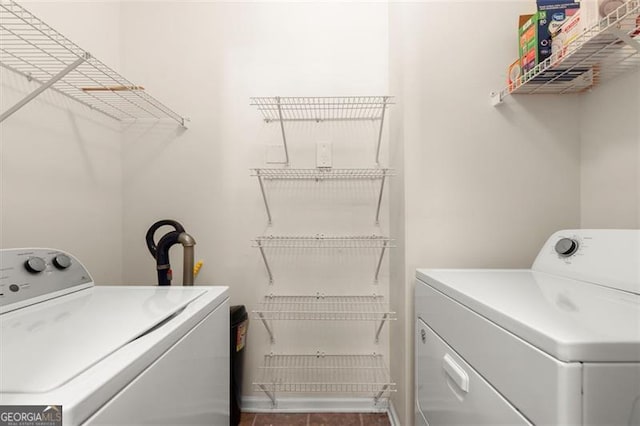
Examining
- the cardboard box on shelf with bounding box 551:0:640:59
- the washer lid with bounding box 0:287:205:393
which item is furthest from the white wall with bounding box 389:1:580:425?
the washer lid with bounding box 0:287:205:393

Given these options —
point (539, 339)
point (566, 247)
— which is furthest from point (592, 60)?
point (539, 339)

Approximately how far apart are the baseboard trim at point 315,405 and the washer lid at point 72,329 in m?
1.08

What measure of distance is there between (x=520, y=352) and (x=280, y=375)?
1527 mm

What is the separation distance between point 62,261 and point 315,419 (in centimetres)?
155

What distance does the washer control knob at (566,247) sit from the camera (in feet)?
3.68

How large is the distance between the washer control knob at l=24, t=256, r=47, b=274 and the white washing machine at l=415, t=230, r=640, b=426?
145cm

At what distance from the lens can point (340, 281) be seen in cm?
181

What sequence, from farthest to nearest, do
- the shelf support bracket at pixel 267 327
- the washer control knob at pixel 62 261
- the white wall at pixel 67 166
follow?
the shelf support bracket at pixel 267 327 → the white wall at pixel 67 166 → the washer control knob at pixel 62 261

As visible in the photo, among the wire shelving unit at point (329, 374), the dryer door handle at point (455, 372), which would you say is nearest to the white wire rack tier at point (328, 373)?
the wire shelving unit at point (329, 374)

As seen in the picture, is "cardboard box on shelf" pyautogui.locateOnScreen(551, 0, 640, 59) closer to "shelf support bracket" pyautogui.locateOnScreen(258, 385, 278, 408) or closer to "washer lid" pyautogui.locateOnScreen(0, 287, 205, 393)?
"washer lid" pyautogui.locateOnScreen(0, 287, 205, 393)

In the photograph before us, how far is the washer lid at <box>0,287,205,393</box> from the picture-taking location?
0.51 m

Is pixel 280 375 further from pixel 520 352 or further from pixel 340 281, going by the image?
pixel 520 352

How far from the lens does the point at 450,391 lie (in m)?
0.97

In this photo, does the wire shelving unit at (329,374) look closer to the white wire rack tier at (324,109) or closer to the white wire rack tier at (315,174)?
the white wire rack tier at (315,174)
